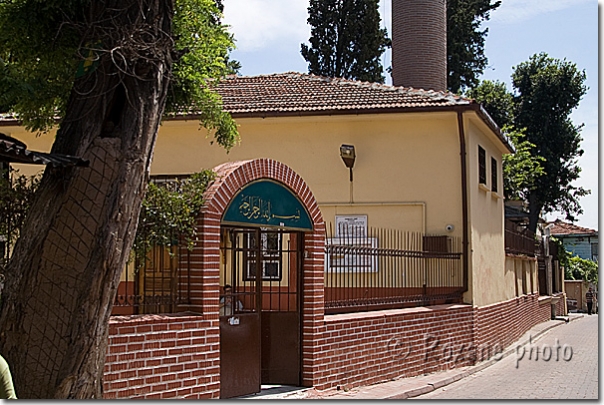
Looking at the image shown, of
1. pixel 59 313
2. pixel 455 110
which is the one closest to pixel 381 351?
pixel 455 110

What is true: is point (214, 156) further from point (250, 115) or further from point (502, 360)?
point (502, 360)

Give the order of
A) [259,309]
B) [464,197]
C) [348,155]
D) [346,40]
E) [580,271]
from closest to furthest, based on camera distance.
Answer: [259,309] → [464,197] → [348,155] → [346,40] → [580,271]

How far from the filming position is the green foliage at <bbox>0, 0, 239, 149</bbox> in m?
7.80

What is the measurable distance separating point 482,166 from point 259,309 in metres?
9.00

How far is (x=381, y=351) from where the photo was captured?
12422 millimetres

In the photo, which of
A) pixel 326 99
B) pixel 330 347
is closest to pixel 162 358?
pixel 330 347

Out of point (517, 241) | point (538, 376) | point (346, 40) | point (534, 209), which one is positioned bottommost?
point (538, 376)

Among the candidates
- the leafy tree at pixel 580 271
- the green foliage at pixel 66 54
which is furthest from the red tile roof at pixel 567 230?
the green foliage at pixel 66 54

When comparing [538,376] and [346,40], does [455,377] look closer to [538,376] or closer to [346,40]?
[538,376]

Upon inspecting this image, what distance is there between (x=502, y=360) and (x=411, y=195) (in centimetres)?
413

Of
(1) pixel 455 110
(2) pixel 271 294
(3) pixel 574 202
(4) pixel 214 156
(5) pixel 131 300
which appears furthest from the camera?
(3) pixel 574 202

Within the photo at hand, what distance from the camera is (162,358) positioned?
833cm

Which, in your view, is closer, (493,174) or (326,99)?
(326,99)

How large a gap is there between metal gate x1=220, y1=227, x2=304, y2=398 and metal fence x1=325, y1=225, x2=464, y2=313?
928mm
